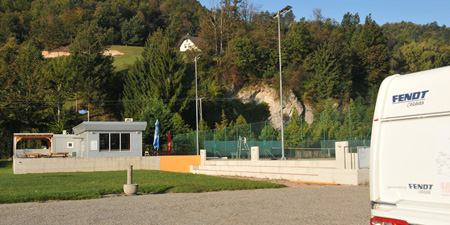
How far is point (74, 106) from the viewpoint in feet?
229

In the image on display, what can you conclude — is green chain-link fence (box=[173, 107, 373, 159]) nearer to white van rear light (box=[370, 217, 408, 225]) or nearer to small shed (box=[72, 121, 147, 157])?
small shed (box=[72, 121, 147, 157])

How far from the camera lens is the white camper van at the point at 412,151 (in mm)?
4883

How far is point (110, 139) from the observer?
3772 cm

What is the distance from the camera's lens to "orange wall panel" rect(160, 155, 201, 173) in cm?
3400

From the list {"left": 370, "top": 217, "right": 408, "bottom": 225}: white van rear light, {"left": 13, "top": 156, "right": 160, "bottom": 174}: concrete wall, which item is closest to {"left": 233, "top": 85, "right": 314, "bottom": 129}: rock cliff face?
{"left": 13, "top": 156, "right": 160, "bottom": 174}: concrete wall

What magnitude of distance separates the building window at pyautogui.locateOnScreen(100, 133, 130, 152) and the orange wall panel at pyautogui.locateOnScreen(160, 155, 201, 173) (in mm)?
3781

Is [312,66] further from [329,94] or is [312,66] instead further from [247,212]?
[247,212]

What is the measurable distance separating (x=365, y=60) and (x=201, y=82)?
28255mm

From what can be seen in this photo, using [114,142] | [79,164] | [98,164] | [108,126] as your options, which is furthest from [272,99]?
[79,164]

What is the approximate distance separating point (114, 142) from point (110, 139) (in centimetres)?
44

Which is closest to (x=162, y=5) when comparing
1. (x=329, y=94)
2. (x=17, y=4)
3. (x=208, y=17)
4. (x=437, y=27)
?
(x=17, y=4)

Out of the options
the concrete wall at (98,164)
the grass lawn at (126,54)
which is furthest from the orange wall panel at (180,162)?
the grass lawn at (126,54)

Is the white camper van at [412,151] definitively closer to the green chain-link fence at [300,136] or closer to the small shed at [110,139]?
the green chain-link fence at [300,136]

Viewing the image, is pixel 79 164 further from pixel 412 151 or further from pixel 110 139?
pixel 412 151
